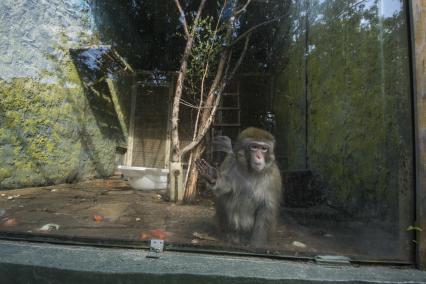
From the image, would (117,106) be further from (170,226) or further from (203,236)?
(203,236)

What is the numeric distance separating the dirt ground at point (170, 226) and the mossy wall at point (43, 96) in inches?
28.3

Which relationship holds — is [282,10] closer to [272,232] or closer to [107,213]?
[272,232]

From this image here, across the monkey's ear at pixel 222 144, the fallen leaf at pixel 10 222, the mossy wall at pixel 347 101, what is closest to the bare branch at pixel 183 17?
the mossy wall at pixel 347 101

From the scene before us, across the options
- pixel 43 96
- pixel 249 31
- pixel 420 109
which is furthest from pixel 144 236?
pixel 43 96

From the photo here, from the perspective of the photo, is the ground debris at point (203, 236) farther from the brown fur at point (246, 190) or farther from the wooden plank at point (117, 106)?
the wooden plank at point (117, 106)

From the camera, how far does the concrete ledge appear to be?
1.87 metres

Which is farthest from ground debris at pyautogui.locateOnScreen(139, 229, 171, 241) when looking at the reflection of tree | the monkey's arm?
the reflection of tree

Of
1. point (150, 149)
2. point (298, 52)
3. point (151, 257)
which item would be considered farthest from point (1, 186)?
point (298, 52)

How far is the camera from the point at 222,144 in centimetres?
361

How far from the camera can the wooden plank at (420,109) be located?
74.8 inches

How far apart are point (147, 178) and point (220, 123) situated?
1.86 m

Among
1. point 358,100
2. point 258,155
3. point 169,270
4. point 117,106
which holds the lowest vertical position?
point 169,270

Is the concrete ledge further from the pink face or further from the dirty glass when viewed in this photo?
the pink face

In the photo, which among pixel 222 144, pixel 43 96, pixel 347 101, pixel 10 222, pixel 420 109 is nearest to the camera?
pixel 420 109
